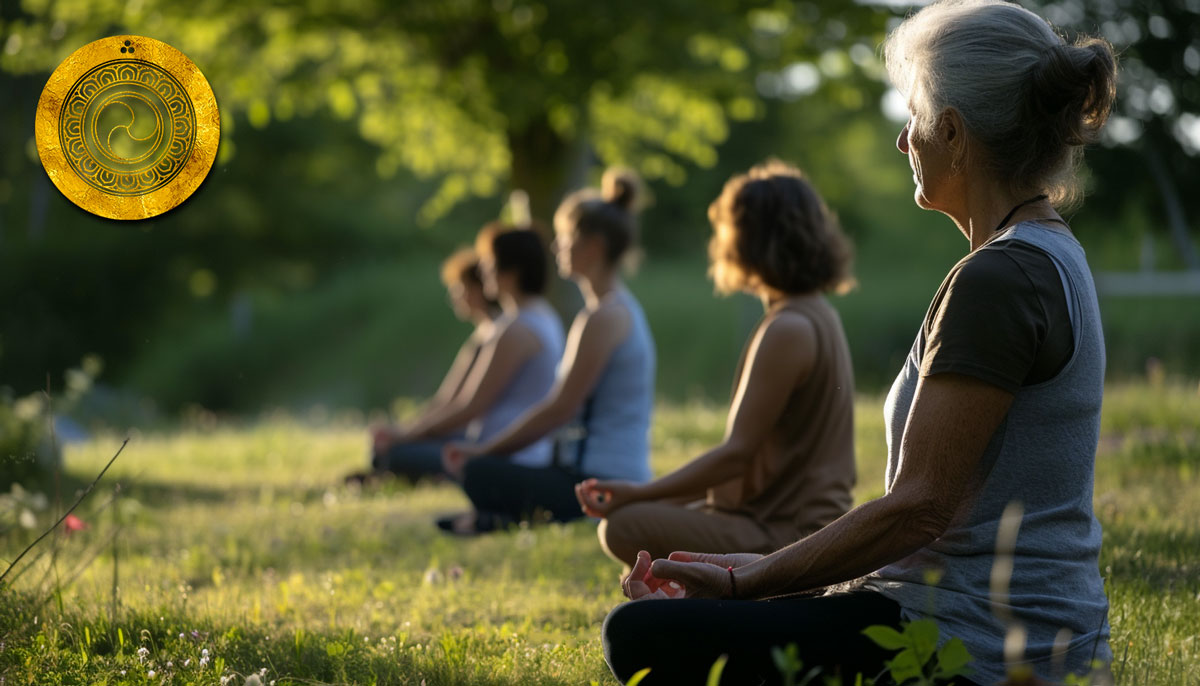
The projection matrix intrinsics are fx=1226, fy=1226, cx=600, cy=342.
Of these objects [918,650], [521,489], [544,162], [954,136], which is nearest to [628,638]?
[918,650]

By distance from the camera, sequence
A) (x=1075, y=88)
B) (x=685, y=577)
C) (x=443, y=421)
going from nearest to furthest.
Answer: (x=1075, y=88), (x=685, y=577), (x=443, y=421)

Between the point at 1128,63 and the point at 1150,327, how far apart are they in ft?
27.5

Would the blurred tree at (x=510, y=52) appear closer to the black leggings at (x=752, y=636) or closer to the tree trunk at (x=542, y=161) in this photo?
the tree trunk at (x=542, y=161)

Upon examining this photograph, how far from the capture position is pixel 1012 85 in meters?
2.49

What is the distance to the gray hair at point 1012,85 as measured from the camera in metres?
2.48

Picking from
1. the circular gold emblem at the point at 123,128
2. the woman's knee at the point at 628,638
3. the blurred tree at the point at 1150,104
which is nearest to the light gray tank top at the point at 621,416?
the circular gold emblem at the point at 123,128

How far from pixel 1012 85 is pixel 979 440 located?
2.40 ft

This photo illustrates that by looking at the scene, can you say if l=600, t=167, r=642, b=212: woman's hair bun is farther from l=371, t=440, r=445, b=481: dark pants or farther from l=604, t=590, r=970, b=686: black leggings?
l=604, t=590, r=970, b=686: black leggings

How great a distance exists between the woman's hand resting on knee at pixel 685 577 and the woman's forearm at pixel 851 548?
0.05 metres

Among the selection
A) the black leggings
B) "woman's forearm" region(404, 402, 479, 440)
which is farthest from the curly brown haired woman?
"woman's forearm" region(404, 402, 479, 440)

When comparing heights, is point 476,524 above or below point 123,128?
below

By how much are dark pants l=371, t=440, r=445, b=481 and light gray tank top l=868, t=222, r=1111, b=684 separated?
20.0ft

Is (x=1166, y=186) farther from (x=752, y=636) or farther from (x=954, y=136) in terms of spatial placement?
(x=752, y=636)

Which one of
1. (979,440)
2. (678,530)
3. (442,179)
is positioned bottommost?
(678,530)
